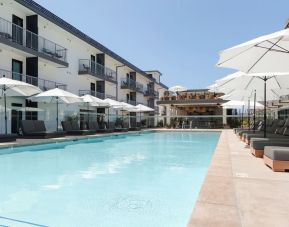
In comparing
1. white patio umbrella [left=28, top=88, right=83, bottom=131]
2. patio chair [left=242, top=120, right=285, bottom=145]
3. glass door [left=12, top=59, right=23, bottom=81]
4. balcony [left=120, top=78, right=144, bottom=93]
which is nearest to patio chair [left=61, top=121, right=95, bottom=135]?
white patio umbrella [left=28, top=88, right=83, bottom=131]

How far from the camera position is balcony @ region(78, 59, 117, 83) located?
977 inches

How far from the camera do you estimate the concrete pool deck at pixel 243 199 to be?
9.28 feet

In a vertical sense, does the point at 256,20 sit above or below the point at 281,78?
above

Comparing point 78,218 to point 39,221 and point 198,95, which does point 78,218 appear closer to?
point 39,221

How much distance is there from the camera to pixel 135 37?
28562mm

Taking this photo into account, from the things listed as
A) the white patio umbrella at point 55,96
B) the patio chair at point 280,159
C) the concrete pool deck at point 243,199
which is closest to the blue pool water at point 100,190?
the concrete pool deck at point 243,199

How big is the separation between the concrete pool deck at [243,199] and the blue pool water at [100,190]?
63 cm

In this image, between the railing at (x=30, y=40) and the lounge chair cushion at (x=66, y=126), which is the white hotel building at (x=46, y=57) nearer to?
the railing at (x=30, y=40)

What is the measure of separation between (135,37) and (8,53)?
14.0 m

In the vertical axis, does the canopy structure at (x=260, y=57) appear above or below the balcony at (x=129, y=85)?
below

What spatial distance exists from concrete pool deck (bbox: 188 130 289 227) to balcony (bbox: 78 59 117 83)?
20939 millimetres

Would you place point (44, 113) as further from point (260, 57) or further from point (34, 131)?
point (260, 57)

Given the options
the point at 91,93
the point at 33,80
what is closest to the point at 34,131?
the point at 33,80

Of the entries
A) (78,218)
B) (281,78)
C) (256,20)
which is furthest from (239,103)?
(78,218)
